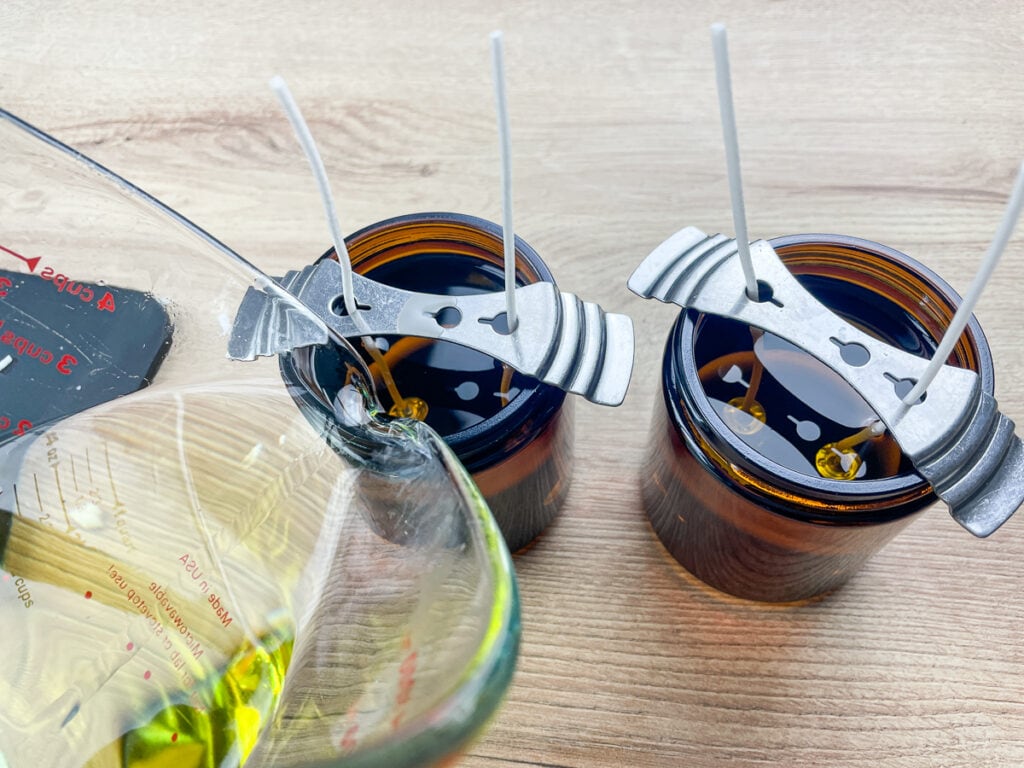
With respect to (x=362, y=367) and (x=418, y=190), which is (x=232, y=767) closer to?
(x=362, y=367)

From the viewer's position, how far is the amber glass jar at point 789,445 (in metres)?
0.25

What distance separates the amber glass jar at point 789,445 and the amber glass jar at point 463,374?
1.6 inches

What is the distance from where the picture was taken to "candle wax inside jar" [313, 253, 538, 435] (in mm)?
291

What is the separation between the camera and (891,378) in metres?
0.25

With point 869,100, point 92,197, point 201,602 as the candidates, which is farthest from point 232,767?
point 869,100

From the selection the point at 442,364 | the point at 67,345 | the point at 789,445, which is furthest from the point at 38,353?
the point at 789,445

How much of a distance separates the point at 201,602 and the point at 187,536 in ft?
0.07

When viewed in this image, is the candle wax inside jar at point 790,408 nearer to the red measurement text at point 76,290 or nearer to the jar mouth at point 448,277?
the jar mouth at point 448,277

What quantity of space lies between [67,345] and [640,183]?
0.24 meters

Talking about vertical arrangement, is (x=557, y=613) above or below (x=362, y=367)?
below

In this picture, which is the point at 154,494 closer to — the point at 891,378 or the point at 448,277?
the point at 448,277

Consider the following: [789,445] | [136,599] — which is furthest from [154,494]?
[789,445]

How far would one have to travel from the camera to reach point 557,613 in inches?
12.6

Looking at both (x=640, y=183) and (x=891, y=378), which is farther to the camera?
(x=640, y=183)
